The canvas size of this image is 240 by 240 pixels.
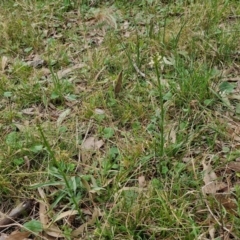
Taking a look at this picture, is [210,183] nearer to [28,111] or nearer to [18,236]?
[18,236]

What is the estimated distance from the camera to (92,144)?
1.89 meters

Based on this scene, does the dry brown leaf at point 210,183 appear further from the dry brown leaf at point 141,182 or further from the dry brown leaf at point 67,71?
the dry brown leaf at point 67,71

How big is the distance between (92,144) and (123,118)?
0.20 metres

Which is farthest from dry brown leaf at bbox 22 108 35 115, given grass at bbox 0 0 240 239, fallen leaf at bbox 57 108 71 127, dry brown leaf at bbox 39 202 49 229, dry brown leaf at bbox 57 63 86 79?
dry brown leaf at bbox 39 202 49 229

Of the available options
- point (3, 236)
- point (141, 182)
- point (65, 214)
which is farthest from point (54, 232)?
point (141, 182)

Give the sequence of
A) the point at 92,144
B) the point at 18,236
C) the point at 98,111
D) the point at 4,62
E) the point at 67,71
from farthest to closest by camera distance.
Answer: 1. the point at 4,62
2. the point at 67,71
3. the point at 98,111
4. the point at 92,144
5. the point at 18,236

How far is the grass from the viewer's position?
5.11ft

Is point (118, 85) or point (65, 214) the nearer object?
point (65, 214)

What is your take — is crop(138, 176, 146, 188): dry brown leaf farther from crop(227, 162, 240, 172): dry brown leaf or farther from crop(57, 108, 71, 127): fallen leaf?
crop(57, 108, 71, 127): fallen leaf

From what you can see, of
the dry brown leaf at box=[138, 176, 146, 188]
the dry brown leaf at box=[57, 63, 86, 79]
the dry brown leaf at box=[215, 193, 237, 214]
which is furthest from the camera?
the dry brown leaf at box=[57, 63, 86, 79]

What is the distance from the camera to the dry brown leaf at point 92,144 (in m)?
1.87

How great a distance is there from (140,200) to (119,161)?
26 cm

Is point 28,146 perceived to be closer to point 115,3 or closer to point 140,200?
point 140,200

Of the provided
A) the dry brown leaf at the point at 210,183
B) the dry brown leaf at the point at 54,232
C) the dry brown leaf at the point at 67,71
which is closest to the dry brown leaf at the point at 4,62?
the dry brown leaf at the point at 67,71
